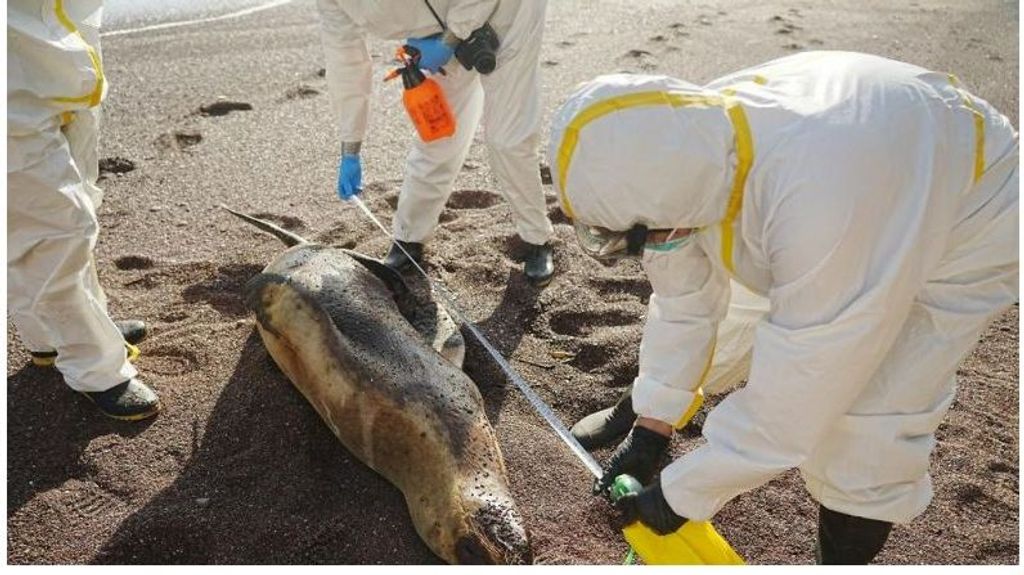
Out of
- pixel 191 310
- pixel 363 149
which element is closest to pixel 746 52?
pixel 363 149

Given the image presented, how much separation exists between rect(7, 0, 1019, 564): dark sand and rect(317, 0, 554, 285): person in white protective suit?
0.22 m

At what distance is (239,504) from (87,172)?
54.0 inches

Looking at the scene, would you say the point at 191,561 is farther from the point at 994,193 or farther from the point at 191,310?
the point at 994,193

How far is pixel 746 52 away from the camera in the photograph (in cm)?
747

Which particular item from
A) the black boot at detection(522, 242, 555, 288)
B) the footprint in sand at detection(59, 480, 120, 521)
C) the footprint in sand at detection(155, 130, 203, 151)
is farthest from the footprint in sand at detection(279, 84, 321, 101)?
the footprint in sand at detection(59, 480, 120, 521)

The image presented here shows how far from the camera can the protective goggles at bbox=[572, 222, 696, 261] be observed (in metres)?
2.25

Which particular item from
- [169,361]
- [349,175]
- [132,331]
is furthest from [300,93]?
[169,361]

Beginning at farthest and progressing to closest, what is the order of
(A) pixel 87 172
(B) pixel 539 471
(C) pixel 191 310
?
(C) pixel 191 310, (A) pixel 87 172, (B) pixel 539 471

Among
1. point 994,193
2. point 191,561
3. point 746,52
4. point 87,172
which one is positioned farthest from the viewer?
point 746,52

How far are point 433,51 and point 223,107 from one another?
260 cm

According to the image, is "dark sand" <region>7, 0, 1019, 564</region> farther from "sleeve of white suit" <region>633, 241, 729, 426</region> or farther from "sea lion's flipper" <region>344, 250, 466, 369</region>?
"sleeve of white suit" <region>633, 241, 729, 426</region>

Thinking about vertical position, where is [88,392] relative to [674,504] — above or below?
below

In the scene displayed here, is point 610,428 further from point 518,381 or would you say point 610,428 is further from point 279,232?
point 279,232

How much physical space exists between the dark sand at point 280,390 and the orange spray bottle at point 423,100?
0.67 metres
